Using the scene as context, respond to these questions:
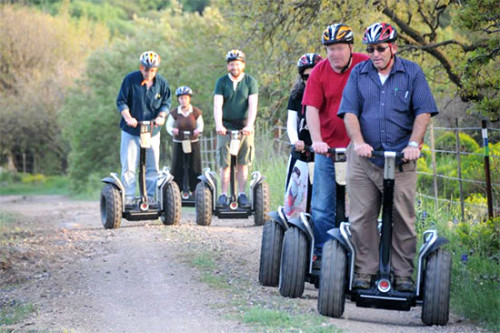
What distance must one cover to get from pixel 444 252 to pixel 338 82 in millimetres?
1827

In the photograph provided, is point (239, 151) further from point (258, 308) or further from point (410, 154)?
point (410, 154)

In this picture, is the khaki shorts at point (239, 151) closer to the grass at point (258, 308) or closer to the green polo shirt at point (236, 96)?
the green polo shirt at point (236, 96)

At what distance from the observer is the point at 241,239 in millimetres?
11891

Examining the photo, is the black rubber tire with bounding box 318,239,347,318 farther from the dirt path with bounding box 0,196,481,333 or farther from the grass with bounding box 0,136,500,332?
→ the grass with bounding box 0,136,500,332

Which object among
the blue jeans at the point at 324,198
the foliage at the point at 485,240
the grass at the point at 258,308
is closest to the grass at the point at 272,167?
the grass at the point at 258,308

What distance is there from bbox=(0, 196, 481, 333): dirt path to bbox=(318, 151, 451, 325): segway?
15cm

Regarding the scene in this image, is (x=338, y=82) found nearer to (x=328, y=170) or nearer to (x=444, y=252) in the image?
(x=328, y=170)

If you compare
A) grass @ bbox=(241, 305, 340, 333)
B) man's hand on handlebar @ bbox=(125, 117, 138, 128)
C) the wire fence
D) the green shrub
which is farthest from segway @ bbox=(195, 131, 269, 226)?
the green shrub

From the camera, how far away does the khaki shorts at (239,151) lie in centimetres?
1309

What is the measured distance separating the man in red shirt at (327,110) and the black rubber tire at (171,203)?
5443mm

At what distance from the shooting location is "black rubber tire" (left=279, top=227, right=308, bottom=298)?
7.62 metres

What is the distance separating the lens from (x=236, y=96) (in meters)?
12.9

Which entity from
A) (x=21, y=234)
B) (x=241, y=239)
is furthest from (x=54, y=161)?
(x=241, y=239)

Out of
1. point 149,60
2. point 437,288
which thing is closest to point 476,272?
point 437,288
